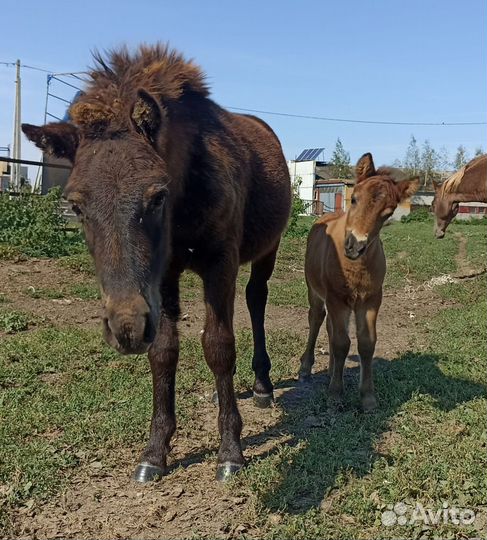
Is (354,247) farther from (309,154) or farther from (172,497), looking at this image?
(309,154)

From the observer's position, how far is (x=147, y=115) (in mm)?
2873

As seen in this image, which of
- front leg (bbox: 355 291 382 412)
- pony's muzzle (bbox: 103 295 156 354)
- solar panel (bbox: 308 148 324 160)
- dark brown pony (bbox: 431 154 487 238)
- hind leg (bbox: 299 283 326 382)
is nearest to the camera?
pony's muzzle (bbox: 103 295 156 354)

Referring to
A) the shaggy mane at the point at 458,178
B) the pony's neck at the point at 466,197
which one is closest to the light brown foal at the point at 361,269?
the pony's neck at the point at 466,197

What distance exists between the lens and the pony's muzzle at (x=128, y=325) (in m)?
2.47

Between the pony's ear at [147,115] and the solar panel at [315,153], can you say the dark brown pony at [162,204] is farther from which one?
the solar panel at [315,153]

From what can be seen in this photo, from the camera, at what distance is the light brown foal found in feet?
15.3

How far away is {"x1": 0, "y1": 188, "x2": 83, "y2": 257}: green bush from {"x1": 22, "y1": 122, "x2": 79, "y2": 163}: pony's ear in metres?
7.83

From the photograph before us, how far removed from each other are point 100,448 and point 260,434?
3.96ft

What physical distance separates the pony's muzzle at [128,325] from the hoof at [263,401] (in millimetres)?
2554

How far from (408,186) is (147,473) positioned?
3.19m

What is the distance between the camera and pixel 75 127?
300cm

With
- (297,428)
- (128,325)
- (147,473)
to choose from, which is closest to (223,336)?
(147,473)

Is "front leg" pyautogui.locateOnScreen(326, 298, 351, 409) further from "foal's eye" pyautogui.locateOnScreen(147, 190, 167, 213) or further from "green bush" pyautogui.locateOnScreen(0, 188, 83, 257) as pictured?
"green bush" pyautogui.locateOnScreen(0, 188, 83, 257)

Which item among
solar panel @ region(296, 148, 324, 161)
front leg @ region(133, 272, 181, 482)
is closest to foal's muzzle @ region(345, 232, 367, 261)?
front leg @ region(133, 272, 181, 482)
